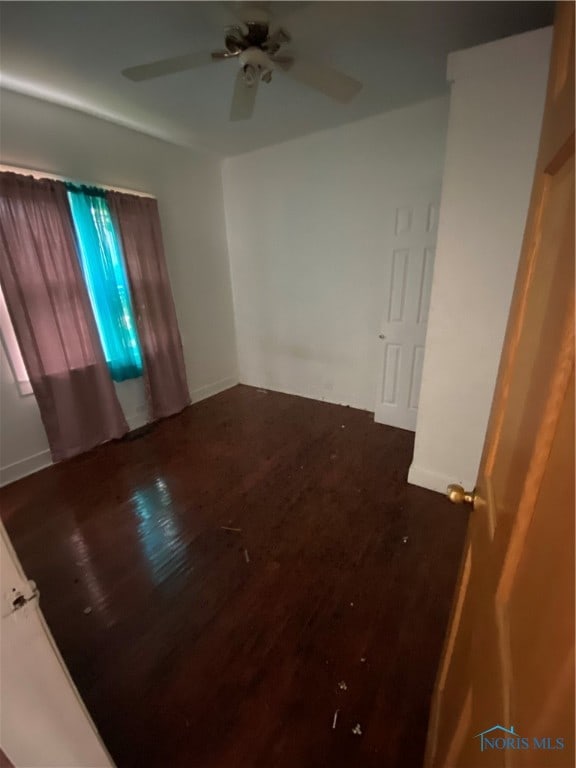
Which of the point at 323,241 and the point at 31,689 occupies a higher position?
the point at 323,241

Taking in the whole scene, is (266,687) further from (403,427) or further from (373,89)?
(373,89)

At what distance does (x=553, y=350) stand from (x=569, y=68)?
42cm

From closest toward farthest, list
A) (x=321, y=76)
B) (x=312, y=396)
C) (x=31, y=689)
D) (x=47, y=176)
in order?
(x=31, y=689) < (x=321, y=76) < (x=47, y=176) < (x=312, y=396)

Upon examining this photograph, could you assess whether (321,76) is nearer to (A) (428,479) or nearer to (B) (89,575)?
(A) (428,479)

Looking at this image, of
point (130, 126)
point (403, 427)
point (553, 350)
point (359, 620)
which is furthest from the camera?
point (403, 427)

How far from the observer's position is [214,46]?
1.80 meters

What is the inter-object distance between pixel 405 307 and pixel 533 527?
Result: 99.0 inches

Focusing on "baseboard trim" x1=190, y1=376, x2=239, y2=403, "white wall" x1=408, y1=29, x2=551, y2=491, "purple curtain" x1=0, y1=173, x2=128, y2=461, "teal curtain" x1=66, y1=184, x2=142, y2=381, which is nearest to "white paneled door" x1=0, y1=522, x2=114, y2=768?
"white wall" x1=408, y1=29, x2=551, y2=491

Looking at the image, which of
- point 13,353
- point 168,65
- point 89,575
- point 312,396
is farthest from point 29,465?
point 168,65

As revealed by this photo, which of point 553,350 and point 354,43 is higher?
point 354,43

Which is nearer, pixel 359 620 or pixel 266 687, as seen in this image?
pixel 266 687

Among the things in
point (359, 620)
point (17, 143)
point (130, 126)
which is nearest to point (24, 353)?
point (17, 143)

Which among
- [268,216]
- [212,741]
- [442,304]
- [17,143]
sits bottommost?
[212,741]

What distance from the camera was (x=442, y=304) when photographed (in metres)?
1.87
